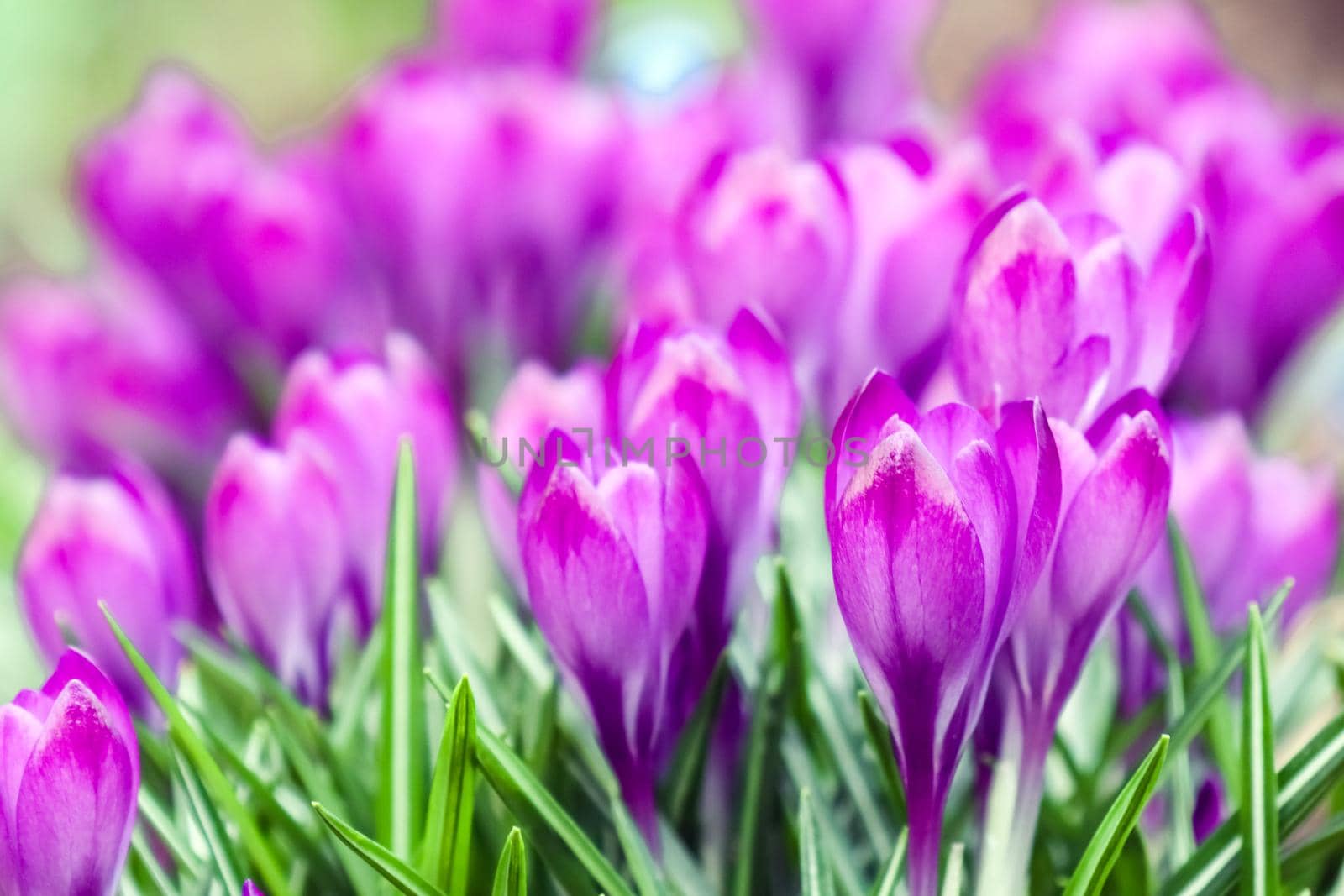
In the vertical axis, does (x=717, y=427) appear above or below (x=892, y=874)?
above

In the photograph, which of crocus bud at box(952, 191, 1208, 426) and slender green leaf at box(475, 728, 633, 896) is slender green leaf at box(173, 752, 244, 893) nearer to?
slender green leaf at box(475, 728, 633, 896)

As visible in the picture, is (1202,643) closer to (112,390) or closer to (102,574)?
(102,574)

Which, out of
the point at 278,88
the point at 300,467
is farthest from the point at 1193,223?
the point at 278,88

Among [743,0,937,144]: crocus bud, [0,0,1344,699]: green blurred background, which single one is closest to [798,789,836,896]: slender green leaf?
[743,0,937,144]: crocus bud

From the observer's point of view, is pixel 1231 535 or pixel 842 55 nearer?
pixel 1231 535

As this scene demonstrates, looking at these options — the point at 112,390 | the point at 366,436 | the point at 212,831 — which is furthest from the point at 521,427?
the point at 112,390

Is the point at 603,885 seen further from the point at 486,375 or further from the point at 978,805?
the point at 486,375
